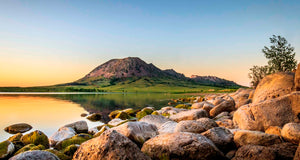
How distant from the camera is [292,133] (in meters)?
7.65

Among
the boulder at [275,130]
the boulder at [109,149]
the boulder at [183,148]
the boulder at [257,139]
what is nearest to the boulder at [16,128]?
the boulder at [109,149]

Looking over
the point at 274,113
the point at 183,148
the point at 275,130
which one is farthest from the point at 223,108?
the point at 183,148

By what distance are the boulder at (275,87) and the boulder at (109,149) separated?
9.27 metres

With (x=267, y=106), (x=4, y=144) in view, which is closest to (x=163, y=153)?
(x=267, y=106)

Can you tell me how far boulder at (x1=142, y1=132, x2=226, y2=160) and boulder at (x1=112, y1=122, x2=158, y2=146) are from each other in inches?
55.8

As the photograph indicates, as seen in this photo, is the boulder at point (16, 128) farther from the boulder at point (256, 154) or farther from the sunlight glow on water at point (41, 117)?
the boulder at point (256, 154)

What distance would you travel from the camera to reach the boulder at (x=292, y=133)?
7555mm

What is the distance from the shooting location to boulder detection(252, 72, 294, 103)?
1211 centimetres

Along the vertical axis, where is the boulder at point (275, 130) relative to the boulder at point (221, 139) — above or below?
above

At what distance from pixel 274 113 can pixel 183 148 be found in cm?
545

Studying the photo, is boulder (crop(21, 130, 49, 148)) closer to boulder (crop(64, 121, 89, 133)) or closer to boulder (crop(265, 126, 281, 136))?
boulder (crop(64, 121, 89, 133))

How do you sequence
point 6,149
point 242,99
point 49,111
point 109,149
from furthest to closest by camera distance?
point 49,111 < point 242,99 < point 6,149 < point 109,149

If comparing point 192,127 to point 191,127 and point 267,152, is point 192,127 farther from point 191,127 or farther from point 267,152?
point 267,152

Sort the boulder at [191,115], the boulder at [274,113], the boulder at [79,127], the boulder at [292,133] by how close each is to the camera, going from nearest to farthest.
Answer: the boulder at [292,133] → the boulder at [274,113] → the boulder at [191,115] → the boulder at [79,127]
